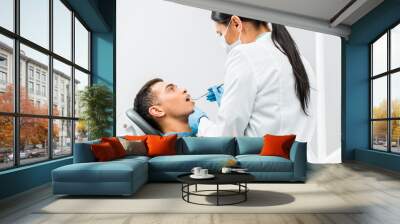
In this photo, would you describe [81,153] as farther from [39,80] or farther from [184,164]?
[184,164]

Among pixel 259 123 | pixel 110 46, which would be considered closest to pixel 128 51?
pixel 110 46

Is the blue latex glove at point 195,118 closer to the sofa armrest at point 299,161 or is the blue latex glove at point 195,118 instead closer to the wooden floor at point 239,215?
the sofa armrest at point 299,161

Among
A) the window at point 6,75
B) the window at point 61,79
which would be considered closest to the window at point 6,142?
the window at point 6,75

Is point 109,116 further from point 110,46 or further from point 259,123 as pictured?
point 259,123

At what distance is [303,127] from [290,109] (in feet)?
1.72

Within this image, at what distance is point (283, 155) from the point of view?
6195 mm

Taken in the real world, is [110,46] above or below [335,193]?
above

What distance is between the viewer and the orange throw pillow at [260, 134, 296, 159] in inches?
245

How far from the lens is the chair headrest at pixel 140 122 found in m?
7.91

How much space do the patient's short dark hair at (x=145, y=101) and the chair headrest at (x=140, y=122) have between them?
6cm

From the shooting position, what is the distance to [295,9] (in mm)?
7594

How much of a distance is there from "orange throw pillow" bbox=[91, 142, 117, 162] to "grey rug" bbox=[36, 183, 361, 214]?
79 cm

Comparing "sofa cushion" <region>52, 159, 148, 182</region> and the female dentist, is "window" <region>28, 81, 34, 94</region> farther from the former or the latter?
the female dentist

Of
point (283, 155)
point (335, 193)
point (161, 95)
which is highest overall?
point (161, 95)
